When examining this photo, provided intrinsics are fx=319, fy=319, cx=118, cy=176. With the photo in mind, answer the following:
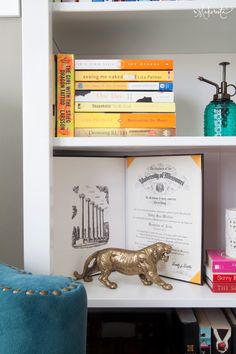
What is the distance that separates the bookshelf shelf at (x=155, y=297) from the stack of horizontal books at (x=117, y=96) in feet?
1.26

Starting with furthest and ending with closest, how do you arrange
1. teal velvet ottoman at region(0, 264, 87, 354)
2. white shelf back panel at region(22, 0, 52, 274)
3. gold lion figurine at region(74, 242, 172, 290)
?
gold lion figurine at region(74, 242, 172, 290), white shelf back panel at region(22, 0, 52, 274), teal velvet ottoman at region(0, 264, 87, 354)

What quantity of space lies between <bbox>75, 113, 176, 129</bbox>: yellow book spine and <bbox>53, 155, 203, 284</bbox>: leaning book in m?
0.12

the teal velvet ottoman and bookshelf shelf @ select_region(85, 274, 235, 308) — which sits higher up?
the teal velvet ottoman

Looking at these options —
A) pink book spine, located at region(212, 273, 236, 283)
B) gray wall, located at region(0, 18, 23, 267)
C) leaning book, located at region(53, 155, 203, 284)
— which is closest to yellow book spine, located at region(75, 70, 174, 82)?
leaning book, located at region(53, 155, 203, 284)

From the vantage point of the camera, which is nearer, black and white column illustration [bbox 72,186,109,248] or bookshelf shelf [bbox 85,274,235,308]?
bookshelf shelf [bbox 85,274,235,308]

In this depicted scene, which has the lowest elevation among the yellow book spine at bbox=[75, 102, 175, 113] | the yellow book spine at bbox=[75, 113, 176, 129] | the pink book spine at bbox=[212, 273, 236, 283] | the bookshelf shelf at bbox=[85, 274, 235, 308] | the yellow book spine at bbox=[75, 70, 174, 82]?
the bookshelf shelf at bbox=[85, 274, 235, 308]

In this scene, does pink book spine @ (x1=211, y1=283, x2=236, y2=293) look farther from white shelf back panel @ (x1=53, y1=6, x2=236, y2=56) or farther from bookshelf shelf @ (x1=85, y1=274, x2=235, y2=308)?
white shelf back panel @ (x1=53, y1=6, x2=236, y2=56)

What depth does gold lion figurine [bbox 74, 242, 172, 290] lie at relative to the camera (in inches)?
31.9

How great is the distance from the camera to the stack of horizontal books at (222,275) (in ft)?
2.54

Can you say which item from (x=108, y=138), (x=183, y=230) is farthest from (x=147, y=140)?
(x=183, y=230)

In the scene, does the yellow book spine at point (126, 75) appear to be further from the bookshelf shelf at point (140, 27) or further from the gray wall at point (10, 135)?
the gray wall at point (10, 135)

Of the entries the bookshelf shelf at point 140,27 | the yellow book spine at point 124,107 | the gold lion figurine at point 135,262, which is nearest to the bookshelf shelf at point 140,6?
the bookshelf shelf at point 140,27

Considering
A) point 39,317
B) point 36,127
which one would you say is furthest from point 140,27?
point 39,317

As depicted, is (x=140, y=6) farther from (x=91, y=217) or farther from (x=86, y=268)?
(x=86, y=268)
